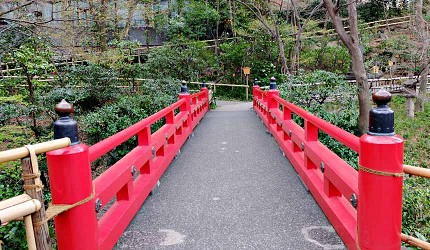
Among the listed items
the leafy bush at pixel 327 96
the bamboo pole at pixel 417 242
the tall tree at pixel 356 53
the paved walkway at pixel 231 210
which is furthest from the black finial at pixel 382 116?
the tall tree at pixel 356 53

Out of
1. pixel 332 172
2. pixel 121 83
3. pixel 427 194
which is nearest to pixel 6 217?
pixel 332 172

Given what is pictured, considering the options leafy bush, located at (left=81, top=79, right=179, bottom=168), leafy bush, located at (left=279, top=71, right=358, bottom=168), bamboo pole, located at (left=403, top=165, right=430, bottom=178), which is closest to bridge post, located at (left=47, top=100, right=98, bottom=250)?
bamboo pole, located at (left=403, top=165, right=430, bottom=178)

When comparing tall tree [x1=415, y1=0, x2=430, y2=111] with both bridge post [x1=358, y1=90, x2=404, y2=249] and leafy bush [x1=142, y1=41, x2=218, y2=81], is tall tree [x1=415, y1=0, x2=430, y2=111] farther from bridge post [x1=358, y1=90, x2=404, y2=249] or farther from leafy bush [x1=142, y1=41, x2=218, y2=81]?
bridge post [x1=358, y1=90, x2=404, y2=249]

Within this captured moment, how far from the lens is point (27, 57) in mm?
8789

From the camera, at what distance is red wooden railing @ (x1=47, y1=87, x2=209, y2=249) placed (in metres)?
2.13

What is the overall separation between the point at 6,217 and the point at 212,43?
27.7m

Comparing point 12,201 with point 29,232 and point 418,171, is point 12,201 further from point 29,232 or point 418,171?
point 418,171

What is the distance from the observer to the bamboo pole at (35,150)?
5.45ft

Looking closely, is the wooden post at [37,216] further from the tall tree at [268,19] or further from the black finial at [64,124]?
the tall tree at [268,19]

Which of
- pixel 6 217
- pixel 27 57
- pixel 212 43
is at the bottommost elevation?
pixel 6 217

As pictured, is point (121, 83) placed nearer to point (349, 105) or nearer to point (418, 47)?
point (349, 105)

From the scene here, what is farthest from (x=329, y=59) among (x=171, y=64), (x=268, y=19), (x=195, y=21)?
(x=171, y=64)

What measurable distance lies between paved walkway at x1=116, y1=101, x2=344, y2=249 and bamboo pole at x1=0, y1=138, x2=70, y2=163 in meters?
1.38

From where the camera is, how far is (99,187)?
2.83 metres
